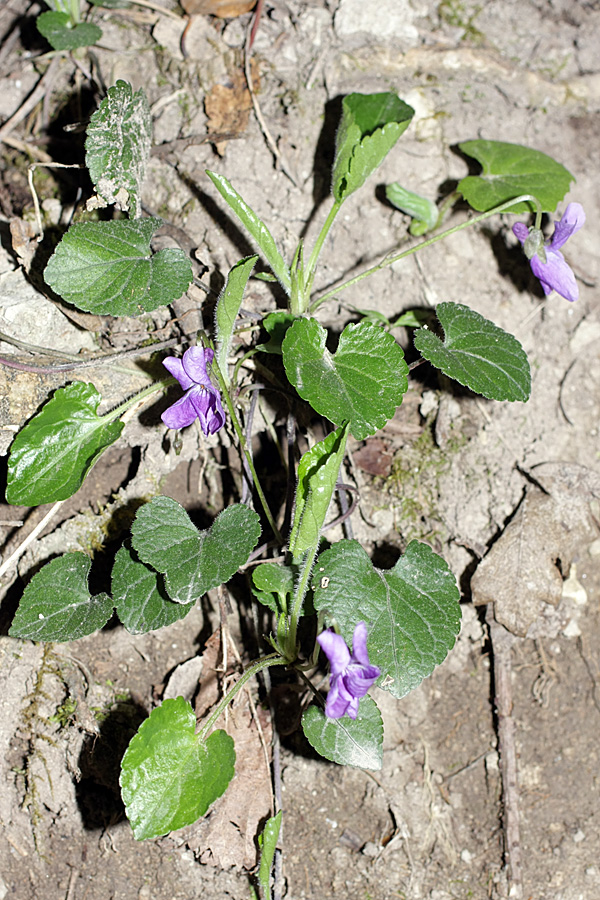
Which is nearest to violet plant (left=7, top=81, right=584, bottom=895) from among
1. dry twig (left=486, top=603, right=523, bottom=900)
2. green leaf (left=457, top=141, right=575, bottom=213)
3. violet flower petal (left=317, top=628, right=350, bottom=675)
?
violet flower petal (left=317, top=628, right=350, bottom=675)

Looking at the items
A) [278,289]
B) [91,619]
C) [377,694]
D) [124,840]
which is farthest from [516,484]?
[124,840]

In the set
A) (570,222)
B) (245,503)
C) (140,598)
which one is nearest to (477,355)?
(570,222)

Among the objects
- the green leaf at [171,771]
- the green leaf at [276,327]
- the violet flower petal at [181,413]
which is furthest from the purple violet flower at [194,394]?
the green leaf at [171,771]

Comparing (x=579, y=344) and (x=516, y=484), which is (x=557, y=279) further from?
(x=516, y=484)

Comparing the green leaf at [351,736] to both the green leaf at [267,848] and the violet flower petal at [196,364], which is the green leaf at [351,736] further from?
Result: the violet flower petal at [196,364]

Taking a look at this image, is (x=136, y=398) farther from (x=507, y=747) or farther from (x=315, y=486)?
(x=507, y=747)

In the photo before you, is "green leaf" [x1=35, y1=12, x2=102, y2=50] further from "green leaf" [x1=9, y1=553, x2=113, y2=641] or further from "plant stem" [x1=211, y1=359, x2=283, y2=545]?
"green leaf" [x1=9, y1=553, x2=113, y2=641]
